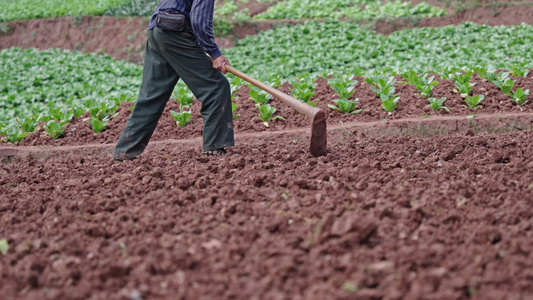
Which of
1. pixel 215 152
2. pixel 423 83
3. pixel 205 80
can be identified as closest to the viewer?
pixel 205 80

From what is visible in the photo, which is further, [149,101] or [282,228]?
[149,101]

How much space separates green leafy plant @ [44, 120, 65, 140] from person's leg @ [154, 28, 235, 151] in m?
2.00

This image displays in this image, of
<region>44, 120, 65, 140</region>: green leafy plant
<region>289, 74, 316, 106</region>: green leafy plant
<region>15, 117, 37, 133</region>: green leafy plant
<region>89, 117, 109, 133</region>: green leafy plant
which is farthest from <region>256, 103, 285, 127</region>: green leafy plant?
<region>15, 117, 37, 133</region>: green leafy plant

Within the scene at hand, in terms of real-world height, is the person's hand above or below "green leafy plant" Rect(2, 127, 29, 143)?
above

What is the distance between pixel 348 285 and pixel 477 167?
1916 mm

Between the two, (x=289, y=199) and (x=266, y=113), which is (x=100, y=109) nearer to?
(x=266, y=113)

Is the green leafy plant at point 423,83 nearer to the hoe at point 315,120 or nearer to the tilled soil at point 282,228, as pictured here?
the tilled soil at point 282,228

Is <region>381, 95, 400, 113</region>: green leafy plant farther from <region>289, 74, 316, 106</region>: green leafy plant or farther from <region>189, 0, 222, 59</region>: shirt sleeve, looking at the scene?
<region>189, 0, 222, 59</region>: shirt sleeve

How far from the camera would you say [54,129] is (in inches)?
223

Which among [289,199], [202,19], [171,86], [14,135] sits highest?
[202,19]

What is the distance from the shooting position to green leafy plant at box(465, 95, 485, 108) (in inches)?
204

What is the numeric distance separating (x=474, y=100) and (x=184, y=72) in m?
2.81

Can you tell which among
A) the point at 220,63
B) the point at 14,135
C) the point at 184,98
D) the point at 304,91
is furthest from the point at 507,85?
the point at 14,135

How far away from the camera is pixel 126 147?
4.54 metres
